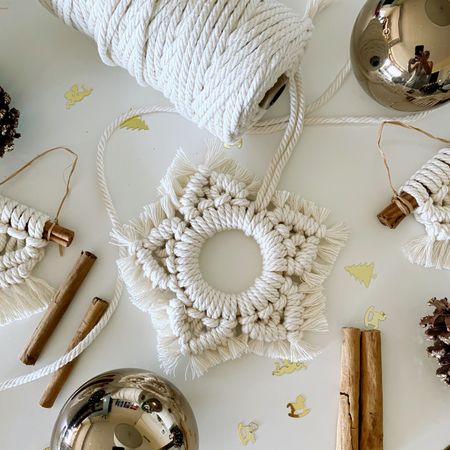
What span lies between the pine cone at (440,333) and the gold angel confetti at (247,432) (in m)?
0.27

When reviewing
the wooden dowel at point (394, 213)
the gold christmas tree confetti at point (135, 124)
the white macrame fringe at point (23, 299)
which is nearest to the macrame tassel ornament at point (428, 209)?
the wooden dowel at point (394, 213)

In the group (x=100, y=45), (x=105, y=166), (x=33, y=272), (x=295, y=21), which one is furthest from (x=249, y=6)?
(x=33, y=272)

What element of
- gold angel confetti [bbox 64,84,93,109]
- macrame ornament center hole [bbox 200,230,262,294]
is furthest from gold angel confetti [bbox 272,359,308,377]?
gold angel confetti [bbox 64,84,93,109]

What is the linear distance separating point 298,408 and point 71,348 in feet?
1.07

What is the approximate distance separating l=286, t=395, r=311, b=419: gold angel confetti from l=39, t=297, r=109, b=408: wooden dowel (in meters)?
0.30

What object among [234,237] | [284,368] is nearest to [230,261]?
[234,237]

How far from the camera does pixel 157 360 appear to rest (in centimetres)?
83

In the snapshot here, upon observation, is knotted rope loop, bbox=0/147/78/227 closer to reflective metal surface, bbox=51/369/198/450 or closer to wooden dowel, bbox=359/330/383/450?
reflective metal surface, bbox=51/369/198/450

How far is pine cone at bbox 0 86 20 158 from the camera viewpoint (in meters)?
0.79

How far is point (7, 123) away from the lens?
0.80 metres

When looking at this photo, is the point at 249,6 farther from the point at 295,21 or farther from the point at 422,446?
the point at 422,446

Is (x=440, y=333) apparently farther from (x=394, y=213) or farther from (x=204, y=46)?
(x=204, y=46)

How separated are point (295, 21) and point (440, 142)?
29cm

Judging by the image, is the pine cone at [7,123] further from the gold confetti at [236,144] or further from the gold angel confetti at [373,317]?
the gold angel confetti at [373,317]
